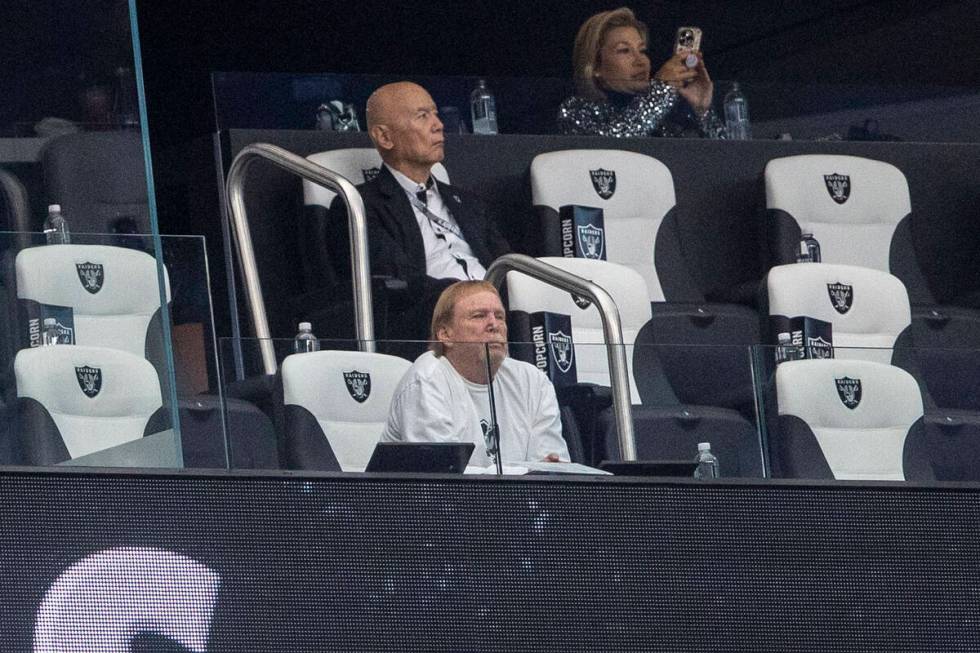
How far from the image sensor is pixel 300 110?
5195 millimetres

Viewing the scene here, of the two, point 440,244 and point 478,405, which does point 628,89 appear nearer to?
point 440,244

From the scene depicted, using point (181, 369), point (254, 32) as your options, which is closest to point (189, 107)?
point (254, 32)

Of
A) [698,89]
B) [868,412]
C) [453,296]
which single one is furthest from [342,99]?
[868,412]

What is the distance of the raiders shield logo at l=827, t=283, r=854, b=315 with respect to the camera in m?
4.84

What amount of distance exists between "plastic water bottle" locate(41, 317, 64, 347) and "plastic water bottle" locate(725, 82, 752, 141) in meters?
2.96

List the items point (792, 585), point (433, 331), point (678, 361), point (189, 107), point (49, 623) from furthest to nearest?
1. point (189, 107)
2. point (433, 331)
3. point (678, 361)
4. point (792, 585)
5. point (49, 623)

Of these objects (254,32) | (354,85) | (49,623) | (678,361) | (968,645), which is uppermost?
(254,32)

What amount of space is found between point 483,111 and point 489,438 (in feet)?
9.40

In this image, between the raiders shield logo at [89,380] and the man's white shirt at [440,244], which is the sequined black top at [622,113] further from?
→ the raiders shield logo at [89,380]

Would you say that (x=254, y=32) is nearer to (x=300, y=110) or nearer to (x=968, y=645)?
(x=300, y=110)

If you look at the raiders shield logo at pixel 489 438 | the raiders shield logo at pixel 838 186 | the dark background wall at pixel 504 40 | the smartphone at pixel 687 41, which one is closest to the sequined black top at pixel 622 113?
the smartphone at pixel 687 41

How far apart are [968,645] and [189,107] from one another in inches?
202

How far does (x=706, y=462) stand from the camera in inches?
112

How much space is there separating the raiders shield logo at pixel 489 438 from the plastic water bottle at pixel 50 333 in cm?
69
